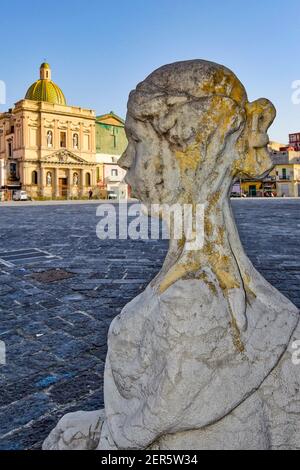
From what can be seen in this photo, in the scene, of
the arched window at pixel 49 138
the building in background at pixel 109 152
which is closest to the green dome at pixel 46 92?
the arched window at pixel 49 138

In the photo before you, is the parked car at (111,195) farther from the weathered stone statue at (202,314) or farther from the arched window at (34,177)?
the weathered stone statue at (202,314)

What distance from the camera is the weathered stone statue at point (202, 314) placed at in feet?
3.93

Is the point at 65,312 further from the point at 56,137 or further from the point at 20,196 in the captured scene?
the point at 56,137

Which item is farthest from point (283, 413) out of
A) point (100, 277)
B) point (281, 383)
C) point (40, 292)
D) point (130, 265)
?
point (130, 265)

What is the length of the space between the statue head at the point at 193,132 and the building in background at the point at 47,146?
47161 millimetres

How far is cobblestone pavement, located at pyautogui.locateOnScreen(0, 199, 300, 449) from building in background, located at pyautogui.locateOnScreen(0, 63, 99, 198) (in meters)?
41.6

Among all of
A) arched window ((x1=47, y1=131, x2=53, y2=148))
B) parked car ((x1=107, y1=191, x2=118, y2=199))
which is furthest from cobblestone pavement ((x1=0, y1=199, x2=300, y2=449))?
arched window ((x1=47, y1=131, x2=53, y2=148))

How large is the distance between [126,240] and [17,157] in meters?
44.1

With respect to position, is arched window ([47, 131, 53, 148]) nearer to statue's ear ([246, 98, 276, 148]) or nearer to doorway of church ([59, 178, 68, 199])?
doorway of church ([59, 178, 68, 199])

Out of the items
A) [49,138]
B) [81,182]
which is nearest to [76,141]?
[49,138]

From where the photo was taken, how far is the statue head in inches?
49.1

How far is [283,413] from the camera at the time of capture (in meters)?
1.32

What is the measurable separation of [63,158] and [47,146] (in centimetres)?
239

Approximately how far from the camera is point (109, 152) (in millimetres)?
59562
